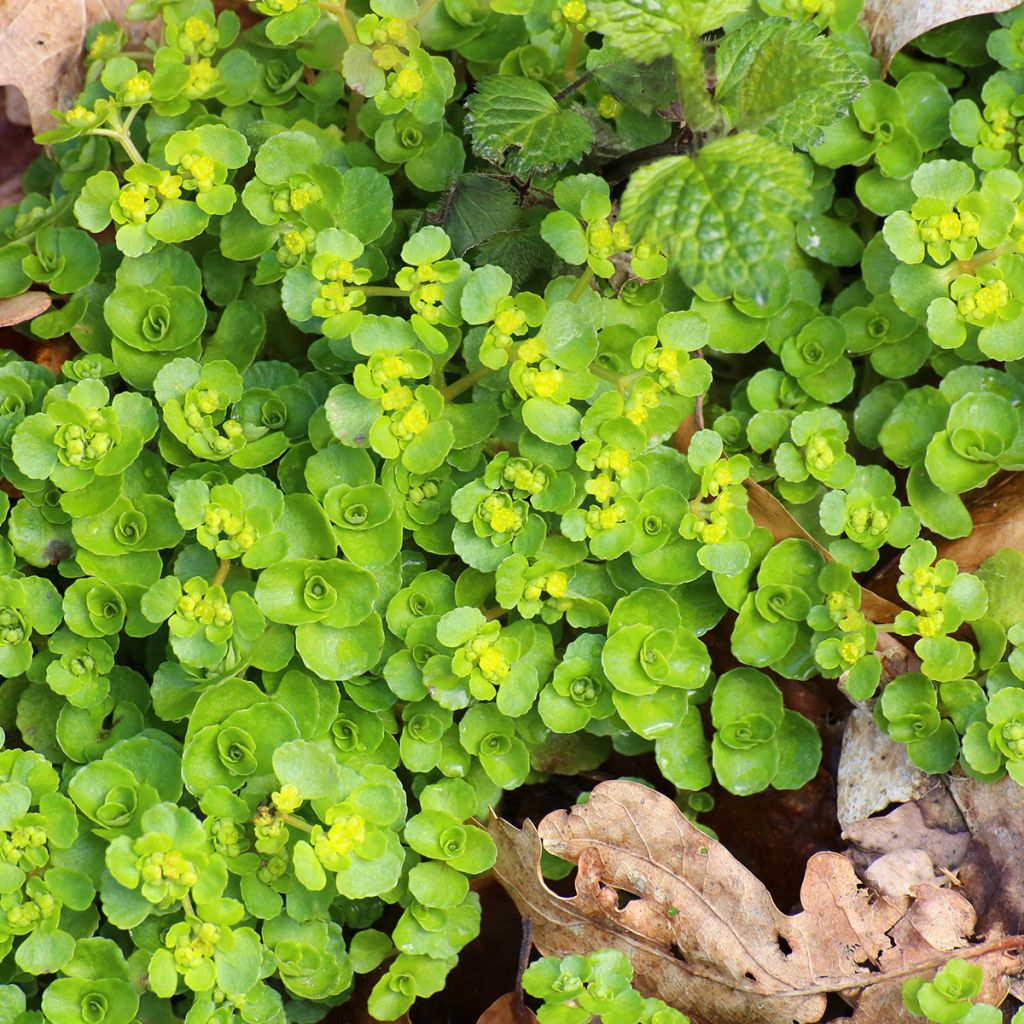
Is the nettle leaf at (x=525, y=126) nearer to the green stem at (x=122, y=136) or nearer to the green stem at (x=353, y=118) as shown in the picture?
the green stem at (x=353, y=118)

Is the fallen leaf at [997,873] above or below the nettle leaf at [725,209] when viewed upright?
below

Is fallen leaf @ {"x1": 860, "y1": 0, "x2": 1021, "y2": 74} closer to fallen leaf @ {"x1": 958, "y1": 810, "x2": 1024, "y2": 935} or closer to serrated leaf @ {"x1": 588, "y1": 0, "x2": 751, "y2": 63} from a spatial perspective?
serrated leaf @ {"x1": 588, "y1": 0, "x2": 751, "y2": 63}

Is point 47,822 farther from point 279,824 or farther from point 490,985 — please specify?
point 490,985

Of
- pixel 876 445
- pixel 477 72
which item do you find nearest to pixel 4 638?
pixel 477 72

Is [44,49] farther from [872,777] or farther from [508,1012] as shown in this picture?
[872,777]

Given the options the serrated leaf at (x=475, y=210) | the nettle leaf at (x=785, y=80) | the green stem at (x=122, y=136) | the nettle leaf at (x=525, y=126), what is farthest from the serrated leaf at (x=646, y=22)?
the green stem at (x=122, y=136)
